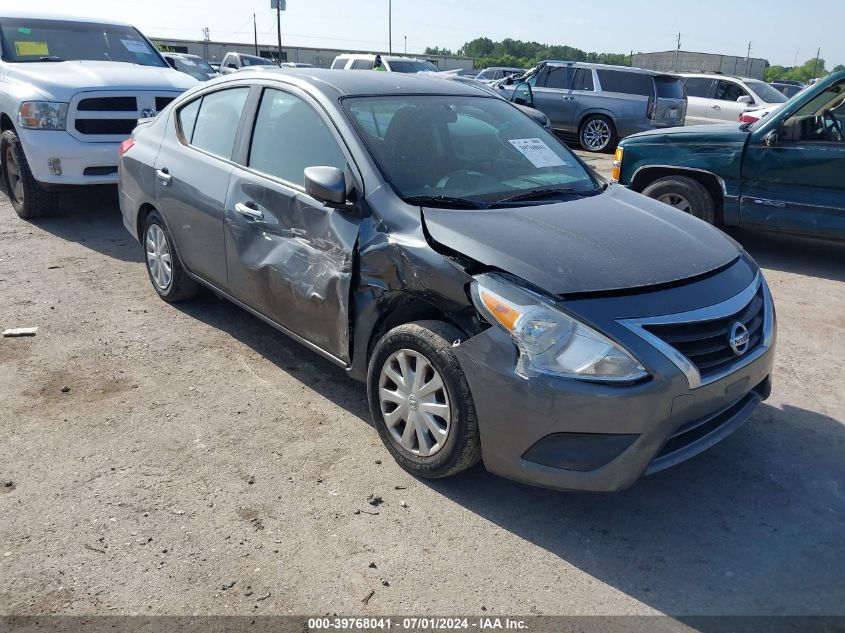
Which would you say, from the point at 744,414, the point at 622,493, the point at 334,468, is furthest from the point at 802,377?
the point at 334,468

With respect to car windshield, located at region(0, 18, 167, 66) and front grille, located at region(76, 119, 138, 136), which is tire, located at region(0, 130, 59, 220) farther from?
car windshield, located at region(0, 18, 167, 66)

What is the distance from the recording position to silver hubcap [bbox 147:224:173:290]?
528 centimetres

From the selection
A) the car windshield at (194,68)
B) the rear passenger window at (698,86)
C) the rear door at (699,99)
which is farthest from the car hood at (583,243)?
the car windshield at (194,68)

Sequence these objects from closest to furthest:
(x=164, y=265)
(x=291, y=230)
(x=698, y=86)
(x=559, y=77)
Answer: (x=291, y=230) < (x=164, y=265) < (x=559, y=77) < (x=698, y=86)

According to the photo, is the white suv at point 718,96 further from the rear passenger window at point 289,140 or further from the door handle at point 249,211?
the door handle at point 249,211

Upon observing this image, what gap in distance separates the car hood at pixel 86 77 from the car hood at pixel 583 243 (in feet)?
17.5

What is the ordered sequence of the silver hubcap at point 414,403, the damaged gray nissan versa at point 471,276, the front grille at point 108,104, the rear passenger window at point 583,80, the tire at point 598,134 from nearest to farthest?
1. the damaged gray nissan versa at point 471,276
2. the silver hubcap at point 414,403
3. the front grille at point 108,104
4. the tire at point 598,134
5. the rear passenger window at point 583,80

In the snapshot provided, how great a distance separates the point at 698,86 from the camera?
17.1 meters

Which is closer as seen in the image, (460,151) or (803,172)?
(460,151)

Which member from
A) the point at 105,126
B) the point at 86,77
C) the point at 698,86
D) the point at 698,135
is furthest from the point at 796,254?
the point at 698,86

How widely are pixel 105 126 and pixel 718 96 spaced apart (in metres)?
13.9

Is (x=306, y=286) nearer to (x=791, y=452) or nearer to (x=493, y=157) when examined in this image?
(x=493, y=157)

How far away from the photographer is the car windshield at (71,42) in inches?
322

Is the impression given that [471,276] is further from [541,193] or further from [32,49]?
[32,49]
